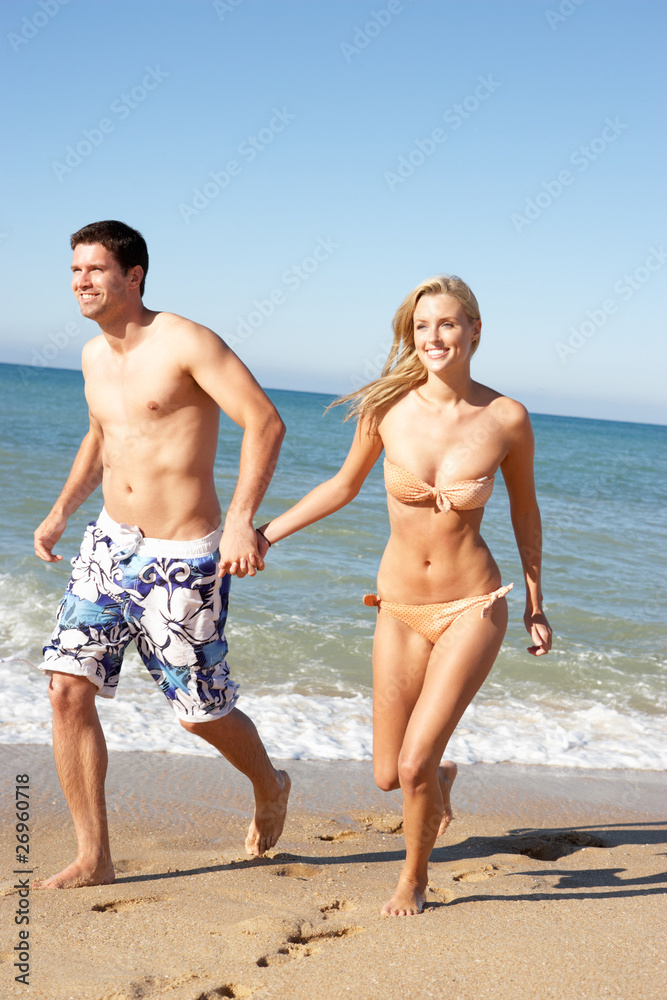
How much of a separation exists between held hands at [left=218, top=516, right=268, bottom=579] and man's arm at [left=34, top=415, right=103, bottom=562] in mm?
810

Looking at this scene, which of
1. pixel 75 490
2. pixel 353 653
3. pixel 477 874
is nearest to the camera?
pixel 477 874

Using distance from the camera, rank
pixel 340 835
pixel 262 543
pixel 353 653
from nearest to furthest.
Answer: pixel 262 543 < pixel 340 835 < pixel 353 653

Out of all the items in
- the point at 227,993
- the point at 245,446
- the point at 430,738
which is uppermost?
the point at 245,446

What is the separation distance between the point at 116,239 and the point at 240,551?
1240 millimetres

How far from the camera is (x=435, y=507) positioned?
3.31 m

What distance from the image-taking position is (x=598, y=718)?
6148 millimetres

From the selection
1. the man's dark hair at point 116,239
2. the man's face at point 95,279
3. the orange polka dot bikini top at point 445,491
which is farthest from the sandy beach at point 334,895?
the man's dark hair at point 116,239

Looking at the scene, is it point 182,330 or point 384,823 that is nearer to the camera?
point 182,330

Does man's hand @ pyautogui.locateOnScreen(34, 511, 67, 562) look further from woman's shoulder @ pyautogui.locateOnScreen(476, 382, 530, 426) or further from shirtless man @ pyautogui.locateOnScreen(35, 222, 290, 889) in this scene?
woman's shoulder @ pyautogui.locateOnScreen(476, 382, 530, 426)

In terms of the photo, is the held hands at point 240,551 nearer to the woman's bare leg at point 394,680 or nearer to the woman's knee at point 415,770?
the woman's bare leg at point 394,680

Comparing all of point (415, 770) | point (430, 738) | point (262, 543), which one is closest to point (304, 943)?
point (415, 770)

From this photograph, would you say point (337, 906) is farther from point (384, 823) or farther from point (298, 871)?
point (384, 823)

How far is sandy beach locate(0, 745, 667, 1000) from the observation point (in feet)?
8.27

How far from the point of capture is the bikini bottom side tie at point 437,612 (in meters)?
3.21
